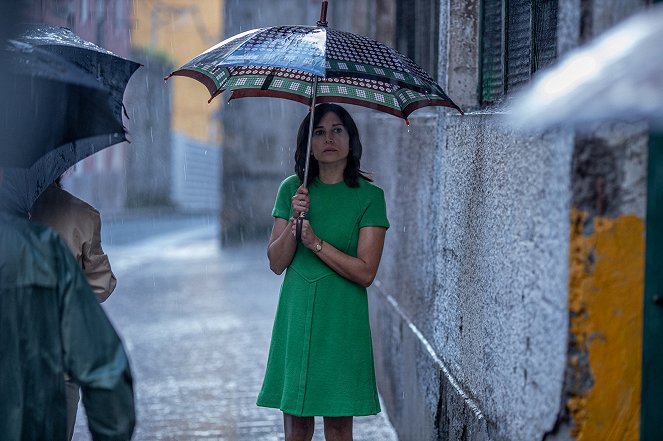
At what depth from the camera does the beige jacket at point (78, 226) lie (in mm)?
3904

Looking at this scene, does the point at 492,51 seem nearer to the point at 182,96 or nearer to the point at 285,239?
the point at 285,239

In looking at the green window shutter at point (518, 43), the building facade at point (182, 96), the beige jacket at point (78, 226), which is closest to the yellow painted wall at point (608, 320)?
the green window shutter at point (518, 43)

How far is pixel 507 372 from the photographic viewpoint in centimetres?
355

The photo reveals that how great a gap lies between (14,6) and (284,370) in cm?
198

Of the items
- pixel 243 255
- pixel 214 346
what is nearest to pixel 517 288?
pixel 214 346

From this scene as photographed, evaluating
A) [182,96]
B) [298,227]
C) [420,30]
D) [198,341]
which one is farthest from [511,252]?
[182,96]

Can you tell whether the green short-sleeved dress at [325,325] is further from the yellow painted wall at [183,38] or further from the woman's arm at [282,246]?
the yellow painted wall at [183,38]

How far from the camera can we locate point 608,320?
114 inches

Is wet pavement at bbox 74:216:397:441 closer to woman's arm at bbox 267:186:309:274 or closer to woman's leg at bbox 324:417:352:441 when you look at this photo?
woman's leg at bbox 324:417:352:441

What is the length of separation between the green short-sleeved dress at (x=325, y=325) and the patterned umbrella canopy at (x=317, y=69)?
1.48 feet

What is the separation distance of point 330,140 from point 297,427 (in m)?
1.20

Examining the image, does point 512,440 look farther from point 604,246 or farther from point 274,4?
point 274,4

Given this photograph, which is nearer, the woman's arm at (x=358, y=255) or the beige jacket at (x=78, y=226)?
the beige jacket at (x=78, y=226)

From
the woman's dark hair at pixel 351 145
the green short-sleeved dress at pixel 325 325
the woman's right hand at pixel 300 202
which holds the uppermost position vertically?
the woman's dark hair at pixel 351 145
